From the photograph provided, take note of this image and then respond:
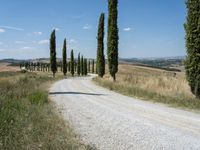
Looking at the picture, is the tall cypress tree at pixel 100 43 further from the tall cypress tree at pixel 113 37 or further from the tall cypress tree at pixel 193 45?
the tall cypress tree at pixel 193 45

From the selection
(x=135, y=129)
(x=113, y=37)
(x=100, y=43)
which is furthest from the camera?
(x=100, y=43)

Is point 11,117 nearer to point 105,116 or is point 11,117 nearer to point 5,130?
point 5,130

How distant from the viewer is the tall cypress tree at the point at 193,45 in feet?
61.0

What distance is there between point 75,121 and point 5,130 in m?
4.09

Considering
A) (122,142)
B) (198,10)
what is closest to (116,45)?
(198,10)

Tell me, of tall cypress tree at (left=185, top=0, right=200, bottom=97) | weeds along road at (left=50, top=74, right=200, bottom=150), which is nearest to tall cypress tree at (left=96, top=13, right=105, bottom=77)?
tall cypress tree at (left=185, top=0, right=200, bottom=97)

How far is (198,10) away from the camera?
18.9m

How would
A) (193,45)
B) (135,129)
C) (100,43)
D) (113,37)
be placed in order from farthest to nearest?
1. (100,43)
2. (113,37)
3. (193,45)
4. (135,129)

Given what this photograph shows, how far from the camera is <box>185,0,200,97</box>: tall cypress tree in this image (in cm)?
1859

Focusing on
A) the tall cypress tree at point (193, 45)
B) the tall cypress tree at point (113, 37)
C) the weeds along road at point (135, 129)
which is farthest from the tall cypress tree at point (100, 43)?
the weeds along road at point (135, 129)

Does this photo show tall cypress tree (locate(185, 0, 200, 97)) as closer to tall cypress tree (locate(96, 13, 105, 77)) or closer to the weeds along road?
the weeds along road

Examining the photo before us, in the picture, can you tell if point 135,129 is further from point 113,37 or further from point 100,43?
point 100,43

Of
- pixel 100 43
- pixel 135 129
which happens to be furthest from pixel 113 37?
pixel 135 129

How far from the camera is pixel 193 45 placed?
1897 centimetres
